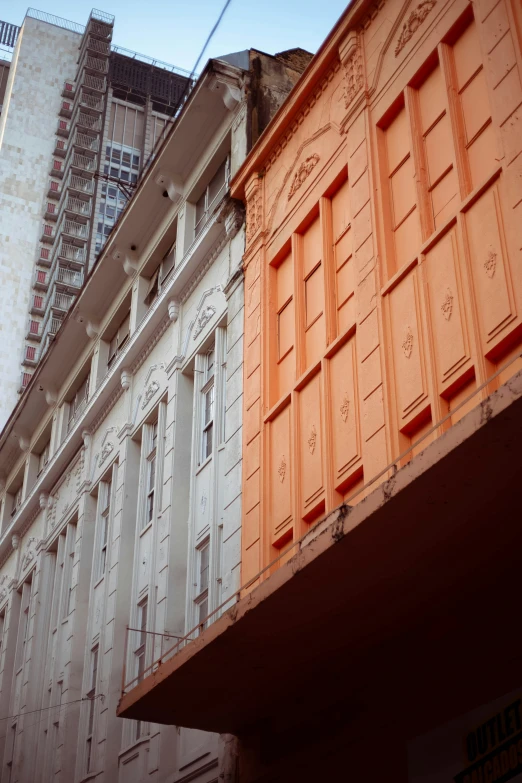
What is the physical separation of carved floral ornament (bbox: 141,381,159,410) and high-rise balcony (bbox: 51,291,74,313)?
4368 centimetres

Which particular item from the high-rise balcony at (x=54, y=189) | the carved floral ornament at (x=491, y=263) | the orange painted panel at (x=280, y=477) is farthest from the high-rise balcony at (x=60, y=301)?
the carved floral ornament at (x=491, y=263)

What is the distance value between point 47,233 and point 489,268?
60946 millimetres

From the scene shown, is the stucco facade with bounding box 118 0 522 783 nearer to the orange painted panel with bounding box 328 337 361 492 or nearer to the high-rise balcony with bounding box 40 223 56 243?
the orange painted panel with bounding box 328 337 361 492

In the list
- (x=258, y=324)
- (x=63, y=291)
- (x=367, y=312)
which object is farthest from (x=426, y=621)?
(x=63, y=291)

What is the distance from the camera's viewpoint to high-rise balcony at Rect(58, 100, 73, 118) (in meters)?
71.8

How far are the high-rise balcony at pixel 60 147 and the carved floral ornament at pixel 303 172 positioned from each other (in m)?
58.4

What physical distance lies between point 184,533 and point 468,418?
1035 centimetres

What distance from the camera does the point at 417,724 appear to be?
10016mm

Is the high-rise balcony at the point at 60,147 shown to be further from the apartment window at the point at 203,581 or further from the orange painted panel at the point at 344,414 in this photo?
the orange painted panel at the point at 344,414

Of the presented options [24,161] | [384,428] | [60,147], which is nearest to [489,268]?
[384,428]

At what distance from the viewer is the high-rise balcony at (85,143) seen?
69312 millimetres

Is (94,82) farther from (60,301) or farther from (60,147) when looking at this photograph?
(60,301)

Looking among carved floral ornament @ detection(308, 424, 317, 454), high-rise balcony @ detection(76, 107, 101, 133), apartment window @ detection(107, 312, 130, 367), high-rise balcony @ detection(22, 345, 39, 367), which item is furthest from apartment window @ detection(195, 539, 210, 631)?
high-rise balcony @ detection(76, 107, 101, 133)

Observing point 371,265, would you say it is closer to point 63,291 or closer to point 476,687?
point 476,687
